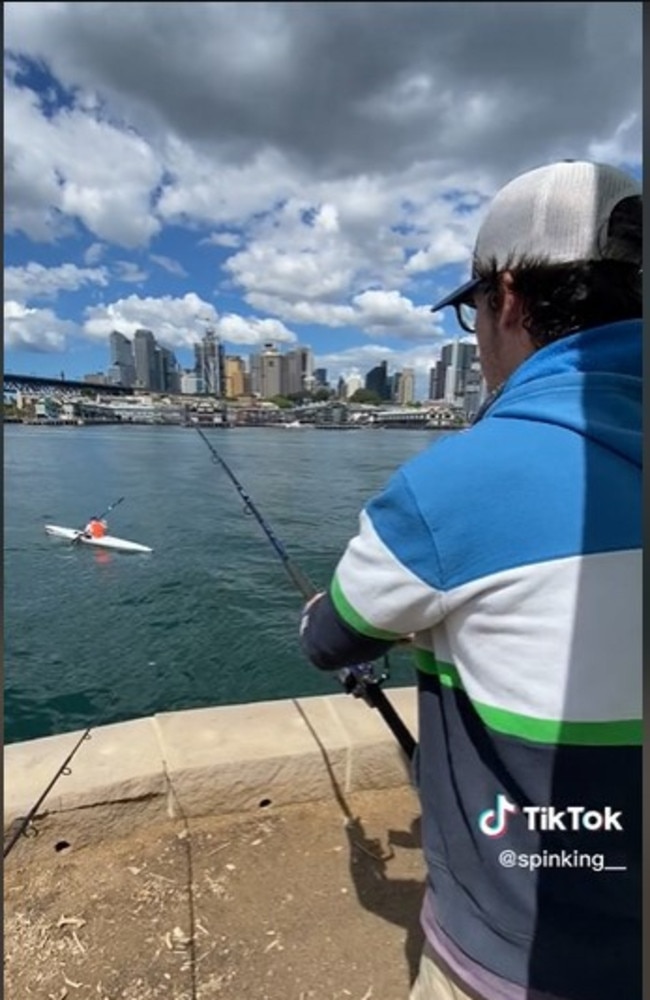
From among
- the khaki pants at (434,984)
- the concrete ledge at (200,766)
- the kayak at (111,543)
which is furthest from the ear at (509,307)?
the kayak at (111,543)

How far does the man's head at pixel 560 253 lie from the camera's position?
107 centimetres

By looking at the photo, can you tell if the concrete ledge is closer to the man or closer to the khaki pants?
the khaki pants

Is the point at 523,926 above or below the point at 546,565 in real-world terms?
below

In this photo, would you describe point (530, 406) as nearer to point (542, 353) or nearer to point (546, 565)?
point (542, 353)

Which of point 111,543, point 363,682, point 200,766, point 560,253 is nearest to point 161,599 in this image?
point 111,543

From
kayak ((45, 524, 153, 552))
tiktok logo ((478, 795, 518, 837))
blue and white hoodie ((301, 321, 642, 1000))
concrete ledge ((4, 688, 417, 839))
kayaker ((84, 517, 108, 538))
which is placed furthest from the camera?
kayaker ((84, 517, 108, 538))

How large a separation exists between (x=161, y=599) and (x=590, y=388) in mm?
14576

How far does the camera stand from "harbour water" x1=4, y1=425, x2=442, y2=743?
9875 mm

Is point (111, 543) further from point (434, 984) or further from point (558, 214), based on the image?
point (558, 214)

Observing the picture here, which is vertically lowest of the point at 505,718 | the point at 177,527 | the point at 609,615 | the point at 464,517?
the point at 177,527

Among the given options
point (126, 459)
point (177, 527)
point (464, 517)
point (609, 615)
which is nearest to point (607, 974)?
point (609, 615)

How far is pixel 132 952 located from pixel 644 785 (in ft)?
7.39

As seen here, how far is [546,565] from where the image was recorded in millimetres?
915

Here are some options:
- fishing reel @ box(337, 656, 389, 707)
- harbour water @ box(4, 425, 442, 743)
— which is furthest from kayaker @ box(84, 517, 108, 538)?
fishing reel @ box(337, 656, 389, 707)
